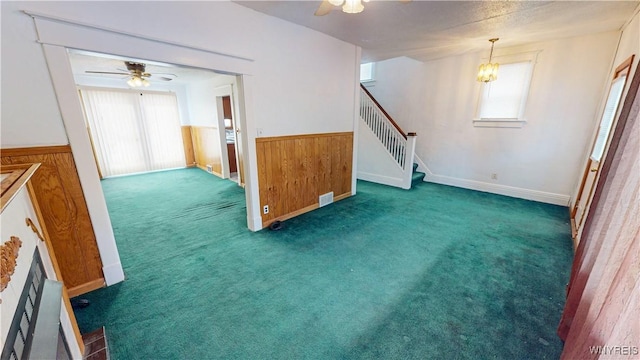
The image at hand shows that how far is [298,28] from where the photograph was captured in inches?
117

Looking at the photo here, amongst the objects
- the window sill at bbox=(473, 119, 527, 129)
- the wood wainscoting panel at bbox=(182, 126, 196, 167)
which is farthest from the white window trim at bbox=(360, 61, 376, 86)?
the wood wainscoting panel at bbox=(182, 126, 196, 167)

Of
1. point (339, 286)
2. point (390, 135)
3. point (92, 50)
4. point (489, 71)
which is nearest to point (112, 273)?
point (92, 50)

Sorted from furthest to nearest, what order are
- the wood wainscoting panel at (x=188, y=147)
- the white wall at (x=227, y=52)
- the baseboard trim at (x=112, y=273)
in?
the wood wainscoting panel at (x=188, y=147)
the baseboard trim at (x=112, y=273)
the white wall at (x=227, y=52)

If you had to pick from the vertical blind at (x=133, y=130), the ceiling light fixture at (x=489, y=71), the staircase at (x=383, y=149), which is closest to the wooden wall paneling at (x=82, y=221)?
the staircase at (x=383, y=149)

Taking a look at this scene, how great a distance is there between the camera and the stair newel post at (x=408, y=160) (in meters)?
4.55

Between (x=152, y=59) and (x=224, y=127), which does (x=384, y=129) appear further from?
(x=152, y=59)

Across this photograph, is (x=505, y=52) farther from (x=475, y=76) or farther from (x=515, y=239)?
(x=515, y=239)

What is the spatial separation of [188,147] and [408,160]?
5.80 metres

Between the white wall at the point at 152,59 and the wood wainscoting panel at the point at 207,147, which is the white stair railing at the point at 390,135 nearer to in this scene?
the white wall at the point at 152,59

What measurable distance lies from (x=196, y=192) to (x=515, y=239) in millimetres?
5021

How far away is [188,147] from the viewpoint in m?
6.71

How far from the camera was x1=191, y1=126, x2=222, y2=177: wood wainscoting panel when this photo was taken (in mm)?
5691

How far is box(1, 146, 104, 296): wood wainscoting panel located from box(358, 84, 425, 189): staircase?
179 inches

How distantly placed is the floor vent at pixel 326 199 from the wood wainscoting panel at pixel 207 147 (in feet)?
9.88
